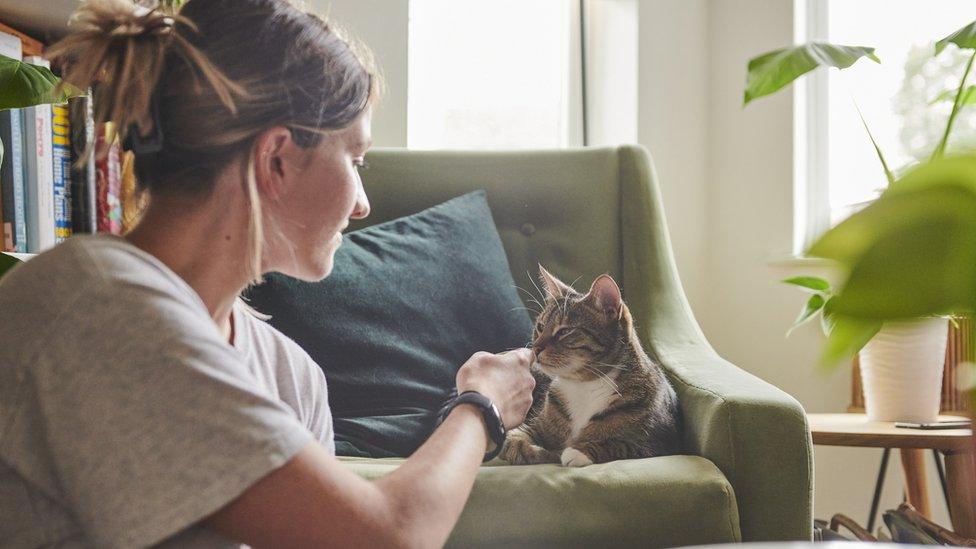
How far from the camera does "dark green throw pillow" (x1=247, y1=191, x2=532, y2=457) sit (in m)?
1.33

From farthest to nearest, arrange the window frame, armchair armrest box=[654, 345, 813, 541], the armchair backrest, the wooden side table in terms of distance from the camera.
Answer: the window frame → the armchair backrest → the wooden side table → armchair armrest box=[654, 345, 813, 541]

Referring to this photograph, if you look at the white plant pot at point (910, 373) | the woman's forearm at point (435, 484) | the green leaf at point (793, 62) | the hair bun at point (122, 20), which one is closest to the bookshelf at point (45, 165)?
the hair bun at point (122, 20)

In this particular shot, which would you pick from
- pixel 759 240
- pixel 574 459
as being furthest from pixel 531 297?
pixel 759 240

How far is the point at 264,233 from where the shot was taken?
2.81 feet

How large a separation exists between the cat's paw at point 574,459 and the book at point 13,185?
2.80 ft

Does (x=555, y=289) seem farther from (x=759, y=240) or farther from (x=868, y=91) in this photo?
(x=868, y=91)

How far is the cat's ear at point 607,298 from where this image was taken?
119 cm

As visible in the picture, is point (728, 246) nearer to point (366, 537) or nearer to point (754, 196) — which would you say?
point (754, 196)

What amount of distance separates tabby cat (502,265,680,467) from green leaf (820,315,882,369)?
962 millimetres

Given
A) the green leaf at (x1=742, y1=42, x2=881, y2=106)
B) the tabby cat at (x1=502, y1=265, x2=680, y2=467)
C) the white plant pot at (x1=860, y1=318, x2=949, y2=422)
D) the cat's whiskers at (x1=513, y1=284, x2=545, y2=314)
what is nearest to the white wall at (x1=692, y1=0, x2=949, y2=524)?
the white plant pot at (x1=860, y1=318, x2=949, y2=422)

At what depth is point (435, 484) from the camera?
0.73m

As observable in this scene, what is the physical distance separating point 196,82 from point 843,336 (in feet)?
2.29

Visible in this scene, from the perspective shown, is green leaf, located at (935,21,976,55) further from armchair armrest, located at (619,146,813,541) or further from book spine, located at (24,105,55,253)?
book spine, located at (24,105,55,253)

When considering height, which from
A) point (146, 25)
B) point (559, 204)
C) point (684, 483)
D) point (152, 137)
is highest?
point (146, 25)
